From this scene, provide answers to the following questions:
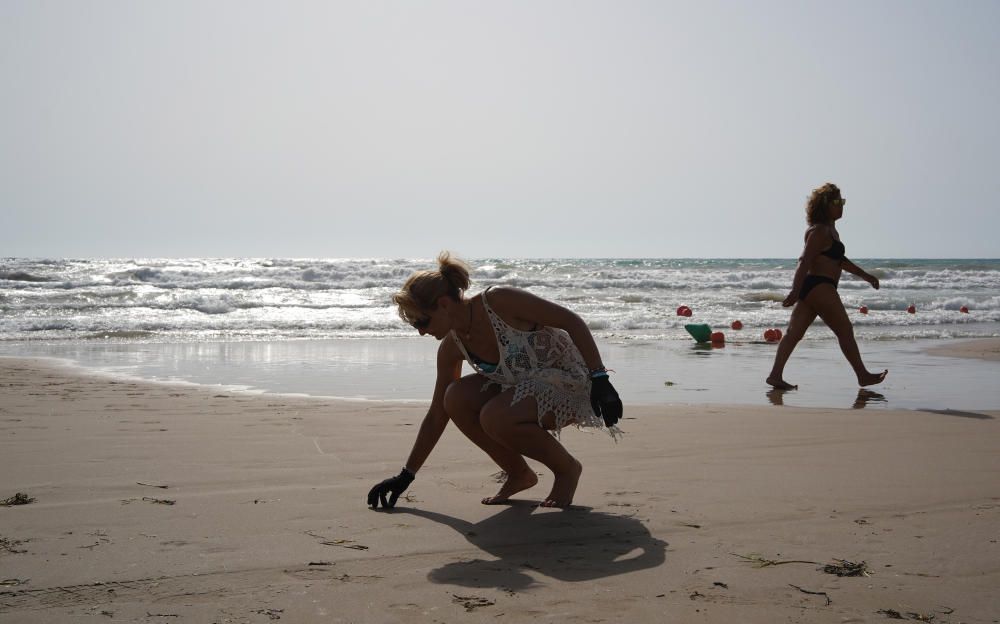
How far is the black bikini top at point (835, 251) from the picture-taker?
7.30 m

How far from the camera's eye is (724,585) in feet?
8.58

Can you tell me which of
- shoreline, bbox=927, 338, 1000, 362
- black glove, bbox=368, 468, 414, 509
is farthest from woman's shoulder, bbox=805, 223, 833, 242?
black glove, bbox=368, 468, 414, 509

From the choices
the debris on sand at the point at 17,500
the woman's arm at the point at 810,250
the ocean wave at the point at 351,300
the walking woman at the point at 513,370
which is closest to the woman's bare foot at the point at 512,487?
the walking woman at the point at 513,370

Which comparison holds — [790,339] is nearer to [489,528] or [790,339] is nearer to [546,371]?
[546,371]

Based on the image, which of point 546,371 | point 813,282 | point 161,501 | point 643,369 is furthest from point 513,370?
point 643,369

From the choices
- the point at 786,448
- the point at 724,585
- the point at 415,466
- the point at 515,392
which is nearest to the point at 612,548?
the point at 724,585

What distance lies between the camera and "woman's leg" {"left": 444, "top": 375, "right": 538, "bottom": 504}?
3641 mm

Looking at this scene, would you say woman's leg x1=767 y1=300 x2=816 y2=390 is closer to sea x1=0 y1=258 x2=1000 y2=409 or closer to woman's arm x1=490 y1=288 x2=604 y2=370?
sea x1=0 y1=258 x2=1000 y2=409

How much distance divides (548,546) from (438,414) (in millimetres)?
875

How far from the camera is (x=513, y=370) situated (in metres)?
3.58

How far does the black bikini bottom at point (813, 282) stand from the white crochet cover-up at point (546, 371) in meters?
4.40

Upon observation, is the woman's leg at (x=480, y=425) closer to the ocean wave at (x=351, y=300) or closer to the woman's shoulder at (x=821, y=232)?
the woman's shoulder at (x=821, y=232)

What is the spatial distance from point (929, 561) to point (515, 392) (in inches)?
59.9

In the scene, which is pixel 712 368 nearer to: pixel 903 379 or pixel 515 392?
pixel 903 379
